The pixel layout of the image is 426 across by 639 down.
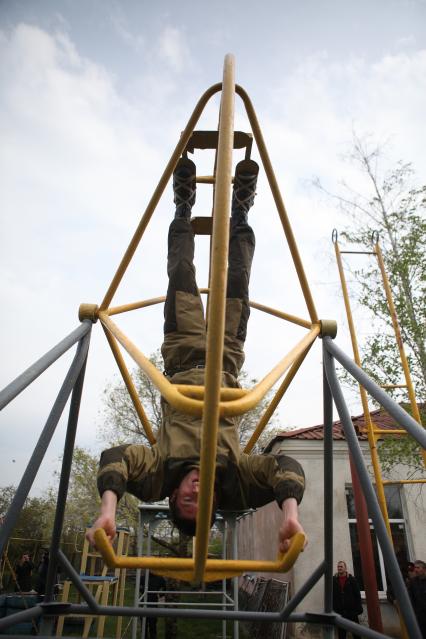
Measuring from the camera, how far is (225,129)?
1252mm

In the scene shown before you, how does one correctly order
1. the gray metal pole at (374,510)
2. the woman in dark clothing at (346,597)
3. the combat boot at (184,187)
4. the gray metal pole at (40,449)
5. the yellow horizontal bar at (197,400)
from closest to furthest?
1. the yellow horizontal bar at (197,400)
2. the gray metal pole at (374,510)
3. the gray metal pole at (40,449)
4. the combat boot at (184,187)
5. the woman in dark clothing at (346,597)

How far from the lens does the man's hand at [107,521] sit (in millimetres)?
1410

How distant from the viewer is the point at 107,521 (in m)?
1.46

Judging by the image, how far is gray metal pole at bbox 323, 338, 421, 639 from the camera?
1.56 m

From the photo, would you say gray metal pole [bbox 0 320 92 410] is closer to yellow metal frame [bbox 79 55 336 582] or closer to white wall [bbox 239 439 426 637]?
yellow metal frame [bbox 79 55 336 582]

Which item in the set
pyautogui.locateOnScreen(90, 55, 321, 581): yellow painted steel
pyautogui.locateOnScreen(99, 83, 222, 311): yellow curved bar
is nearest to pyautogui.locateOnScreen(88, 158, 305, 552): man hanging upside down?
pyautogui.locateOnScreen(90, 55, 321, 581): yellow painted steel

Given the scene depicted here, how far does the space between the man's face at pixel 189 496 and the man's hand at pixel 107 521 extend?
0.35 metres

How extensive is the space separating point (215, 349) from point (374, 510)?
4.17 ft

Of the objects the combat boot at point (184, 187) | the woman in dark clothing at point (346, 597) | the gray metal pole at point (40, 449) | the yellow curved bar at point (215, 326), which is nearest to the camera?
the yellow curved bar at point (215, 326)

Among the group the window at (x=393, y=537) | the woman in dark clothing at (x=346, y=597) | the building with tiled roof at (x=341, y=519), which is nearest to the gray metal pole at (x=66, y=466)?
the woman in dark clothing at (x=346, y=597)

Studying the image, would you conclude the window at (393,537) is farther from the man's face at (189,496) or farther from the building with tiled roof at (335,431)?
the man's face at (189,496)

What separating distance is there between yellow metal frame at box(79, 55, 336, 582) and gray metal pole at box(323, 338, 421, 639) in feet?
0.74

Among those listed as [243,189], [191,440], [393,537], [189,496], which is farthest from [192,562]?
[393,537]

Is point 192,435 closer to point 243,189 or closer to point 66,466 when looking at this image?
point 66,466
